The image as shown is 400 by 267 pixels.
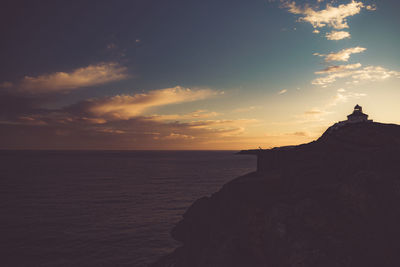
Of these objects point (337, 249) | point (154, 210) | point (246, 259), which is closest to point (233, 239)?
point (246, 259)

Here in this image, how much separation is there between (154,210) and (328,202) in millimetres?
32496

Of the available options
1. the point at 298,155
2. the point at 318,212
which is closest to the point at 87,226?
the point at 298,155

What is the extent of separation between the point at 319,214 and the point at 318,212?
0.46 feet

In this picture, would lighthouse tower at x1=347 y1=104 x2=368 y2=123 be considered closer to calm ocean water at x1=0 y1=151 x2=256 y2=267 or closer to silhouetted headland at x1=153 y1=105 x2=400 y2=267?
silhouetted headland at x1=153 y1=105 x2=400 y2=267

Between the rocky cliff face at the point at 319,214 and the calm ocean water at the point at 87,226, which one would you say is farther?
the calm ocean water at the point at 87,226

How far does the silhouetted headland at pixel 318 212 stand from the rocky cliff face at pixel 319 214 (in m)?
0.05

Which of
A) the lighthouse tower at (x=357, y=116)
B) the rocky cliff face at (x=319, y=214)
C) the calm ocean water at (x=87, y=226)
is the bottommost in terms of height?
the calm ocean water at (x=87, y=226)

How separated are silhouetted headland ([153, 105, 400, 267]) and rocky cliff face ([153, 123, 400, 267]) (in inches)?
2.1

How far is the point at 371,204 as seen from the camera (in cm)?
1669

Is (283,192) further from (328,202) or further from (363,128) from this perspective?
(363,128)

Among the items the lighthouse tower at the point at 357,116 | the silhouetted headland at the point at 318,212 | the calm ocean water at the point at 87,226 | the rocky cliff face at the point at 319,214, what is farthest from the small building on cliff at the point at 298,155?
the lighthouse tower at the point at 357,116

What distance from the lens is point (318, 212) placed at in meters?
17.0

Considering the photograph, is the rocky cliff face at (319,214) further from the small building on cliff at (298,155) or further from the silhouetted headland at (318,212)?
the small building on cliff at (298,155)

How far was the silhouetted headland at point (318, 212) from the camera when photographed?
1527cm
